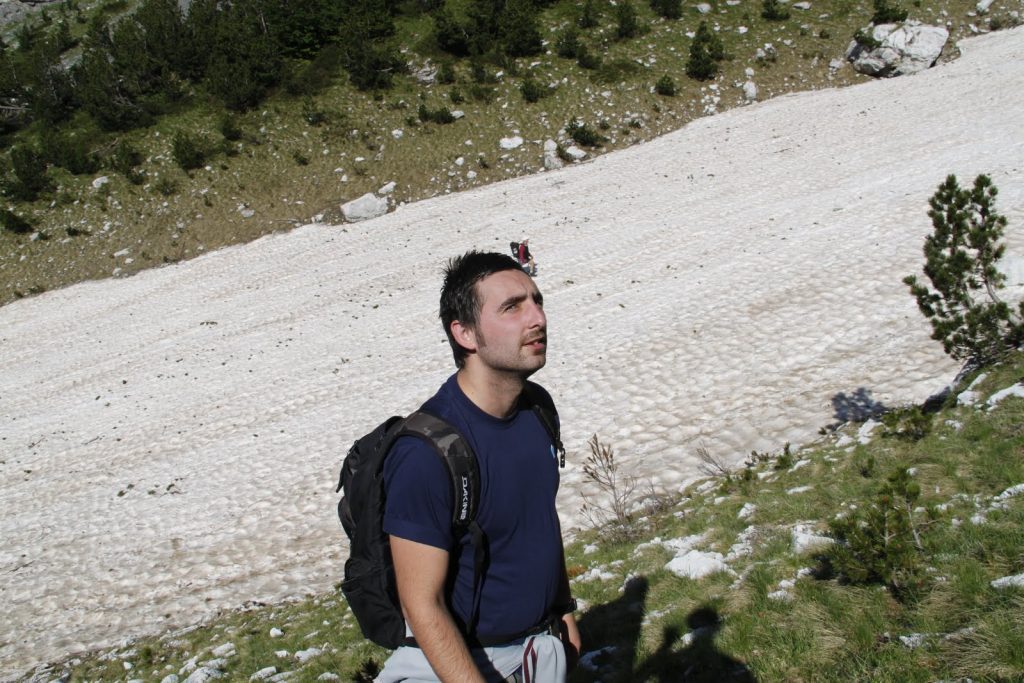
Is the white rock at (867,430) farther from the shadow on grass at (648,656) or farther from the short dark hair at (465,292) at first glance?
the short dark hair at (465,292)

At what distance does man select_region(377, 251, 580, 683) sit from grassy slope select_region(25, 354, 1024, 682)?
2173mm

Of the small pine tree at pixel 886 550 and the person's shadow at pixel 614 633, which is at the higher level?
the small pine tree at pixel 886 550

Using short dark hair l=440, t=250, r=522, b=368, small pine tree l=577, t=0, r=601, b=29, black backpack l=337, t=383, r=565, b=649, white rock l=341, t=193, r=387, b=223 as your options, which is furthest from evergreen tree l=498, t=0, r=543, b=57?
black backpack l=337, t=383, r=565, b=649

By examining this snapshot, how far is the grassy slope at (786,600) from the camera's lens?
4.11 metres

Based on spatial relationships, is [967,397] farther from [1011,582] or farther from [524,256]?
[524,256]

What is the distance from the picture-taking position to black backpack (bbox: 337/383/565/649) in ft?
8.97

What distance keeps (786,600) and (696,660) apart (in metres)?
0.86

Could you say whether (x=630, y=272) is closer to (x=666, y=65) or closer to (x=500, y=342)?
(x=500, y=342)

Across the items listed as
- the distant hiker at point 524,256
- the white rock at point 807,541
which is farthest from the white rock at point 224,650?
the distant hiker at point 524,256

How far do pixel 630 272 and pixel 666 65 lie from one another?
24074mm

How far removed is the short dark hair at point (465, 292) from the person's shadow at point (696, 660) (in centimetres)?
308

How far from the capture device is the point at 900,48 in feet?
115

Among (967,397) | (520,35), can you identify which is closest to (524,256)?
(967,397)

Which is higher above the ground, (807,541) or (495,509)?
(495,509)
